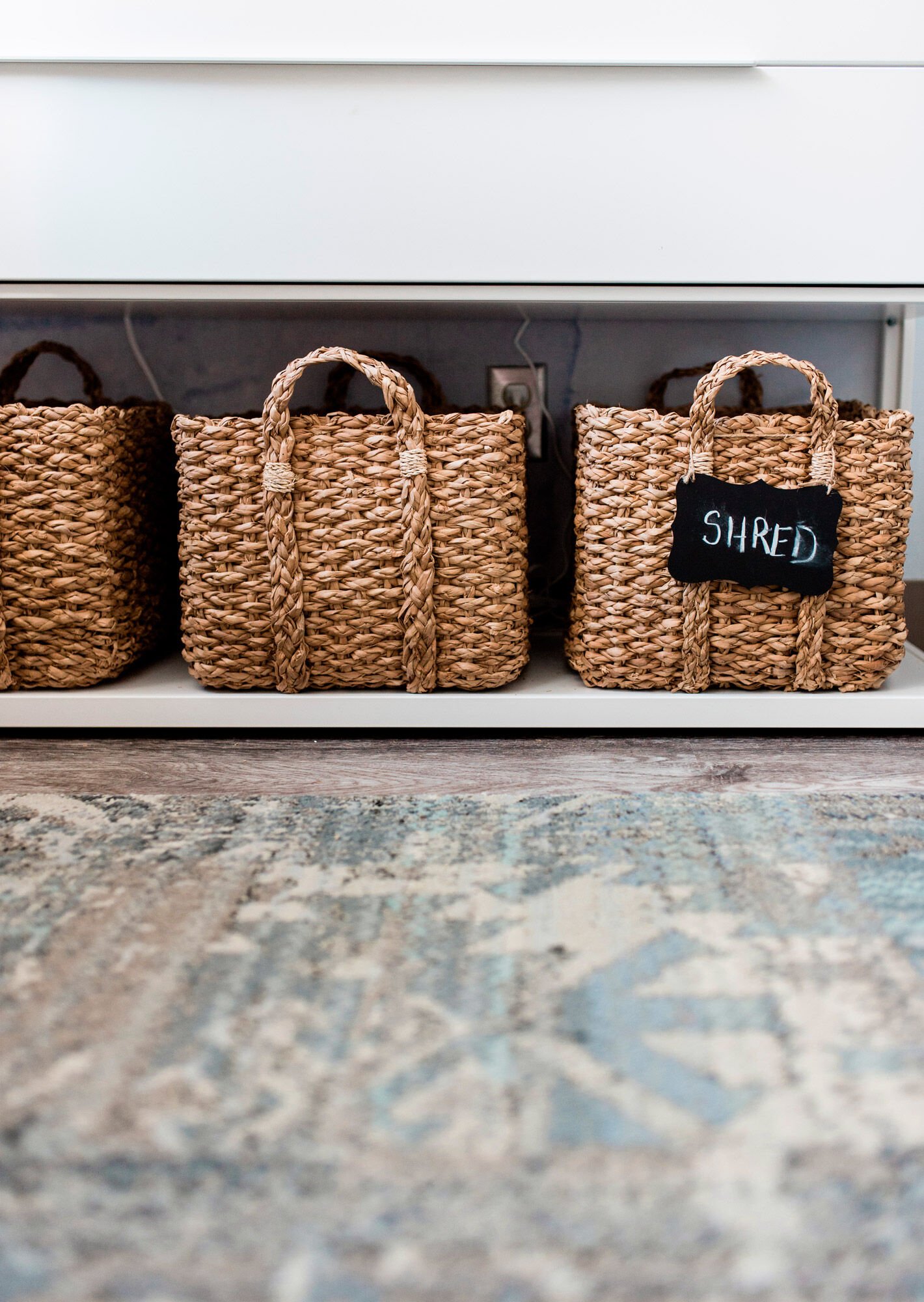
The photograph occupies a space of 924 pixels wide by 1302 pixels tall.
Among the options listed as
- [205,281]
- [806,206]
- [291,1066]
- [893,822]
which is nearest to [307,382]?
[205,281]

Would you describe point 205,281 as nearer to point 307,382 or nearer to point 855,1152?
point 307,382

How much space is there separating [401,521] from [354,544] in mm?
53

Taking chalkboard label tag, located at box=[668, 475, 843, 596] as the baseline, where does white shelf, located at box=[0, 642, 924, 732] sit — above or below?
below

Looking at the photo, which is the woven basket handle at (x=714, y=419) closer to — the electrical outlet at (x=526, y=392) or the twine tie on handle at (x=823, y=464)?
the twine tie on handle at (x=823, y=464)

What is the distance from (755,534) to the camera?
102cm

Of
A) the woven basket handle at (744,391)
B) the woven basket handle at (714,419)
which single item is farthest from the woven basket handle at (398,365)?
the woven basket handle at (714,419)

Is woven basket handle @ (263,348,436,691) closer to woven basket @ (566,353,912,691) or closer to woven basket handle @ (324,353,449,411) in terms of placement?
woven basket @ (566,353,912,691)

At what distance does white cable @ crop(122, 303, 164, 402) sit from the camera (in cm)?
147

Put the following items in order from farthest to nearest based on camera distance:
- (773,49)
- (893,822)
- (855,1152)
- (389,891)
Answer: (773,49) < (893,822) < (389,891) < (855,1152)

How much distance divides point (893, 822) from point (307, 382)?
1009mm

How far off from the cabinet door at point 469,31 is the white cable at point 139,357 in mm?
525

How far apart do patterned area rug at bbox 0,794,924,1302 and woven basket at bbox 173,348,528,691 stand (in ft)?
0.84

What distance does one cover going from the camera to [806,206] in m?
0.98

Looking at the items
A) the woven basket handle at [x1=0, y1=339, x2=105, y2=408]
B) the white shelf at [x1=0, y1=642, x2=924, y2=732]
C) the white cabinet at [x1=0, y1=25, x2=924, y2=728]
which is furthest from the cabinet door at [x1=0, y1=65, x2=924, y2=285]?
the white shelf at [x1=0, y1=642, x2=924, y2=732]
